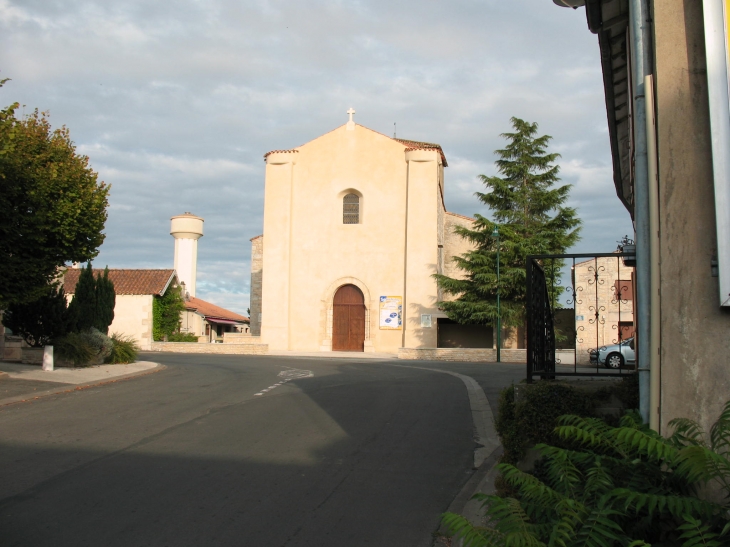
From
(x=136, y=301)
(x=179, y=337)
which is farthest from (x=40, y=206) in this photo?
(x=179, y=337)

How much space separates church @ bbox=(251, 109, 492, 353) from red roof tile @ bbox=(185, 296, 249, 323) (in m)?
12.8

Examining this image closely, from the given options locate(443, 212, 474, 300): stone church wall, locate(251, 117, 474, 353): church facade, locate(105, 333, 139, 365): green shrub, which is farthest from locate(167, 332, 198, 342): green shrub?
locate(105, 333, 139, 365): green shrub

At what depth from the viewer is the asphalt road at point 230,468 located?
5379 millimetres

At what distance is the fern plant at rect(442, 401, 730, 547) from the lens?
2.95m

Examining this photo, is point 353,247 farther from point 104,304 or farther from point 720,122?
point 720,122

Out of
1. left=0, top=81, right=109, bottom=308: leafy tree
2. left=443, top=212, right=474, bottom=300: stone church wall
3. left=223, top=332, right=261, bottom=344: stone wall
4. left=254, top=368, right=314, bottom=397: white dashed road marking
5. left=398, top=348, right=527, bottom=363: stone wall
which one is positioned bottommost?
left=254, top=368, right=314, bottom=397: white dashed road marking

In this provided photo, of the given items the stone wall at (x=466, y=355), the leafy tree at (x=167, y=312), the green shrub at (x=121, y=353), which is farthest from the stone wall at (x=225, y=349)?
the green shrub at (x=121, y=353)

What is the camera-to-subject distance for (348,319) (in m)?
36.4

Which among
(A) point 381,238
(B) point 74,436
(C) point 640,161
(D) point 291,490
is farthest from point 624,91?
(A) point 381,238

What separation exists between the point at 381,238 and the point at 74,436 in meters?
28.0

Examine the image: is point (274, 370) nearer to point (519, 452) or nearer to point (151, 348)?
point (519, 452)

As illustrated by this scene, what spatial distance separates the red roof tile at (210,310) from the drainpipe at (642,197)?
4365 centimetres

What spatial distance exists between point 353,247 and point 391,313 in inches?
168

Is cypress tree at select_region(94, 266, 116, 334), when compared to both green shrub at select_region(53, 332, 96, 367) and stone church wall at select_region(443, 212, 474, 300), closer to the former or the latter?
green shrub at select_region(53, 332, 96, 367)
